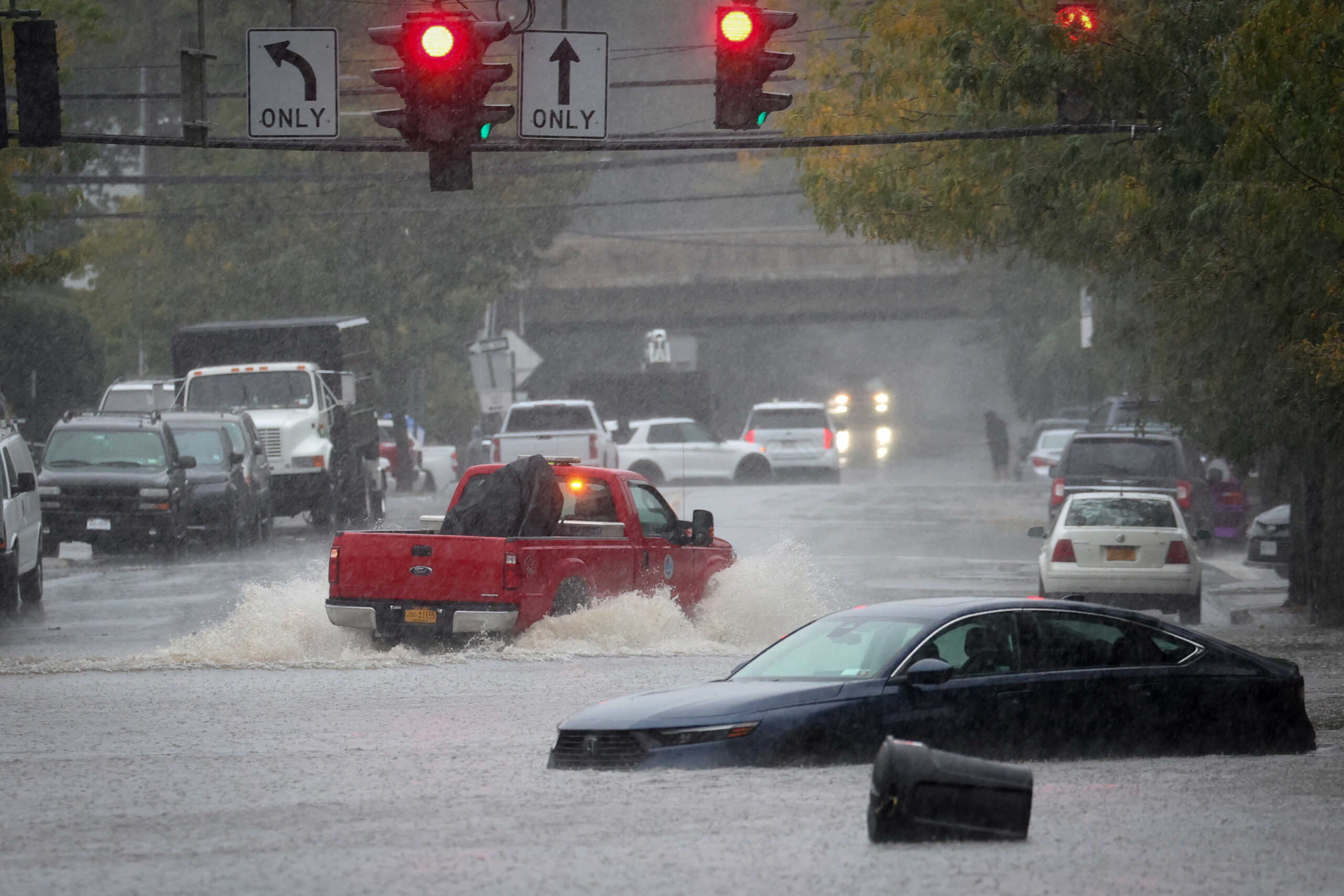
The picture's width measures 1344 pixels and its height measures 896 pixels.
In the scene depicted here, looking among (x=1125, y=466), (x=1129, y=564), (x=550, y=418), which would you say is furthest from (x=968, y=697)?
(x=550, y=418)

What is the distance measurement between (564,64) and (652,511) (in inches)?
158

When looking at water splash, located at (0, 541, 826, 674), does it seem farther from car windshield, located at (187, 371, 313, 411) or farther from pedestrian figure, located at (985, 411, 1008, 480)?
pedestrian figure, located at (985, 411, 1008, 480)

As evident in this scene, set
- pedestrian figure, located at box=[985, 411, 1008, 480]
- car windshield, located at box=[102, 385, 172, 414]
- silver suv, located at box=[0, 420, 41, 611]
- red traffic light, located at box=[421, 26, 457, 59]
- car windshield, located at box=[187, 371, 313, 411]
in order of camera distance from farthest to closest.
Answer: pedestrian figure, located at box=[985, 411, 1008, 480] → car windshield, located at box=[102, 385, 172, 414] → car windshield, located at box=[187, 371, 313, 411] → silver suv, located at box=[0, 420, 41, 611] → red traffic light, located at box=[421, 26, 457, 59]

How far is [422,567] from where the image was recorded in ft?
49.1

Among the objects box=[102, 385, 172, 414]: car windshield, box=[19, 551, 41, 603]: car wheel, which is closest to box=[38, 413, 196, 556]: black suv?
box=[19, 551, 41, 603]: car wheel

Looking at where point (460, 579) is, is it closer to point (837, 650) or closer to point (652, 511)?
point (652, 511)

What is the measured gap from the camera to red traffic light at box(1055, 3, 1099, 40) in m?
16.7

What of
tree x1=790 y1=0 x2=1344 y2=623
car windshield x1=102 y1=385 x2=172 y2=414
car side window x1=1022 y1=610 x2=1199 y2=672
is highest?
tree x1=790 y1=0 x2=1344 y2=623

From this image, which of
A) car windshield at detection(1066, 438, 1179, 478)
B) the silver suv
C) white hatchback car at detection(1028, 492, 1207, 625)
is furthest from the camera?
car windshield at detection(1066, 438, 1179, 478)

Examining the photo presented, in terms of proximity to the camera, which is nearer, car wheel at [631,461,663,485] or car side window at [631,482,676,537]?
car side window at [631,482,676,537]

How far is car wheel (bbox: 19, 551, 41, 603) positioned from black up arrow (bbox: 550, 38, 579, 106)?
8666mm

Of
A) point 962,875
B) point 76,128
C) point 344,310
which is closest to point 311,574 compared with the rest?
point 962,875

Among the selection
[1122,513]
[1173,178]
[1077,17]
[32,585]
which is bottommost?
[32,585]

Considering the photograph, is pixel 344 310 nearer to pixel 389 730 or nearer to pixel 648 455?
pixel 648 455
